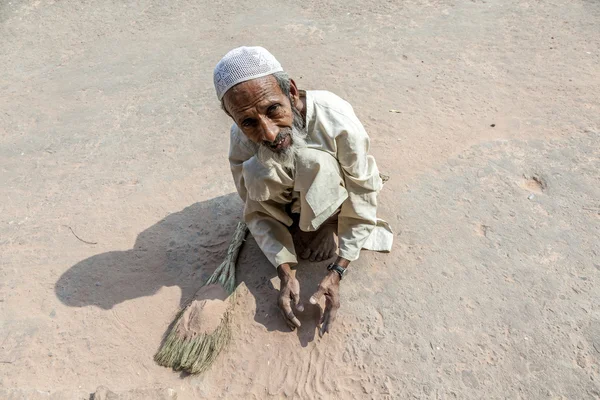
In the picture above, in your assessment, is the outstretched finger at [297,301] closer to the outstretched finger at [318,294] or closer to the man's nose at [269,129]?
the outstretched finger at [318,294]

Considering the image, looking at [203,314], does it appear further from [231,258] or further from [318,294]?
[318,294]

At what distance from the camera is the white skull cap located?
188 cm

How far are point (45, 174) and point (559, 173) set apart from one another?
3.61 meters

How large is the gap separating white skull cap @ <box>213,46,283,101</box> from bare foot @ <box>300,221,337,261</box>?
102 cm

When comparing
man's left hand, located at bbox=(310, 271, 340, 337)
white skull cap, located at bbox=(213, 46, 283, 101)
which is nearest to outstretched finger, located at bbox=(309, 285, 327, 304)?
man's left hand, located at bbox=(310, 271, 340, 337)

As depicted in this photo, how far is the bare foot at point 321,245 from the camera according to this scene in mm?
2645

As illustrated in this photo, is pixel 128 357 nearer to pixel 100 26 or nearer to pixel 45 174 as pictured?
pixel 45 174

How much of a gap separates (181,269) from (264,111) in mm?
1287

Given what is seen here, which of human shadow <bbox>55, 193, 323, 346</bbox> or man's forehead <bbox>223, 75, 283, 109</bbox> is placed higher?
man's forehead <bbox>223, 75, 283, 109</bbox>

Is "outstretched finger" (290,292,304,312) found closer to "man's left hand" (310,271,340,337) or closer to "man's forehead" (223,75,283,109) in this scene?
"man's left hand" (310,271,340,337)

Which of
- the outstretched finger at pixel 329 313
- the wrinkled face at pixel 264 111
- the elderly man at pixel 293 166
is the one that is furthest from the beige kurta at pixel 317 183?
the outstretched finger at pixel 329 313

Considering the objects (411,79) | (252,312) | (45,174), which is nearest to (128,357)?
(252,312)

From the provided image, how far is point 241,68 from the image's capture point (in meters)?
1.88

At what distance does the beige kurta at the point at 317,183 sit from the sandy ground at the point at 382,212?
12.5 inches
